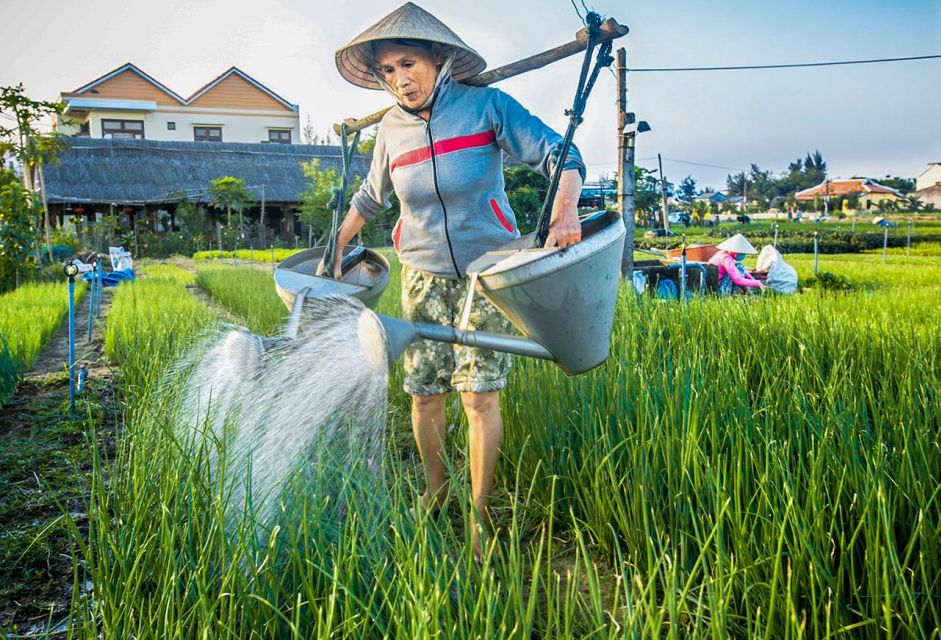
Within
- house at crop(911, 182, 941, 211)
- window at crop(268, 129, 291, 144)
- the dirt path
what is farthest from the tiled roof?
the dirt path

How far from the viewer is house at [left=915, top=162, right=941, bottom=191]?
6330 centimetres

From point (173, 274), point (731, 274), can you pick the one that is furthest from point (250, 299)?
point (173, 274)

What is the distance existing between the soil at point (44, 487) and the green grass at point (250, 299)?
0.94 metres

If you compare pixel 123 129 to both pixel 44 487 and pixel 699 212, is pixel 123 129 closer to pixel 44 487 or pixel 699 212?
pixel 699 212

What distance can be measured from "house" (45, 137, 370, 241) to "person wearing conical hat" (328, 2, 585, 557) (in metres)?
20.6

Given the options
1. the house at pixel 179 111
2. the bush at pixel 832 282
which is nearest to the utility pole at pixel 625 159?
the bush at pixel 832 282

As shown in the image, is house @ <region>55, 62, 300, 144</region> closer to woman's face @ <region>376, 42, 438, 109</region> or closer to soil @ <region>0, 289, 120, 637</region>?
soil @ <region>0, 289, 120, 637</region>

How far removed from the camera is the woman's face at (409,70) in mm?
1823

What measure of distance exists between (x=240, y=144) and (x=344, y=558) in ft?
88.1

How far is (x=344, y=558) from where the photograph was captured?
48.3 inches

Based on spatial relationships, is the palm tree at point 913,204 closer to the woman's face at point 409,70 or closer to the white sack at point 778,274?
the white sack at point 778,274

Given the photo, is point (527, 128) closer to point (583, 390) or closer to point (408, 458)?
point (583, 390)

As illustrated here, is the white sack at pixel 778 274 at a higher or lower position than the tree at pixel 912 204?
lower

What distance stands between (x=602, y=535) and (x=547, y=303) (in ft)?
2.14
